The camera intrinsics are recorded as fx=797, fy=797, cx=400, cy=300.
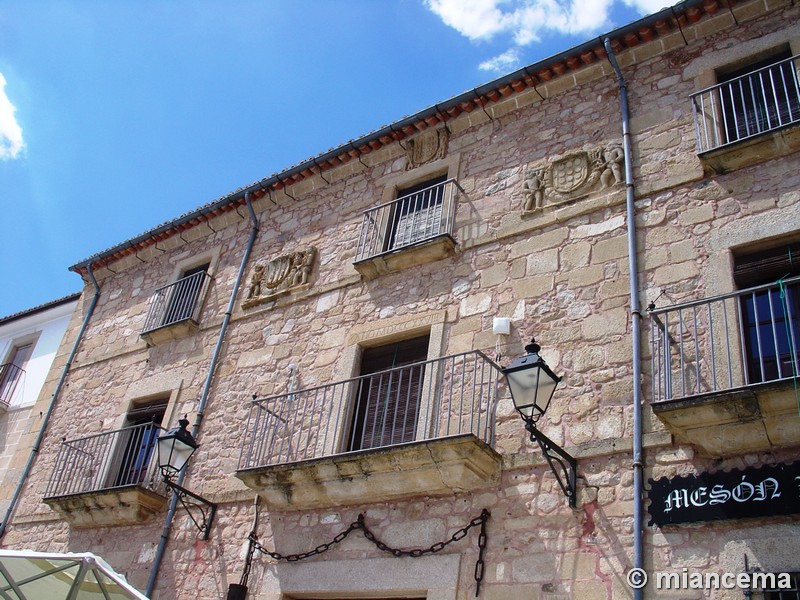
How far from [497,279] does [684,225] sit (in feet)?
6.27

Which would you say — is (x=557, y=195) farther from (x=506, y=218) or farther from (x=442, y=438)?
(x=442, y=438)

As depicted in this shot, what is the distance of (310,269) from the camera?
10.2 m

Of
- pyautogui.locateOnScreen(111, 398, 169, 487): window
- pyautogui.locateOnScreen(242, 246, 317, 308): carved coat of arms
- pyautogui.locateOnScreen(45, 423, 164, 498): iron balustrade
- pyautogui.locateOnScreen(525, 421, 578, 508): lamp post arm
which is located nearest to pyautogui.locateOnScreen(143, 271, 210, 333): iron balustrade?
pyautogui.locateOnScreen(242, 246, 317, 308): carved coat of arms

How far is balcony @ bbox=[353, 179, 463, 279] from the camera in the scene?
886 centimetres

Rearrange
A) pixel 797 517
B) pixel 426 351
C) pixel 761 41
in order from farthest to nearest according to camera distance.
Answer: pixel 426 351
pixel 761 41
pixel 797 517

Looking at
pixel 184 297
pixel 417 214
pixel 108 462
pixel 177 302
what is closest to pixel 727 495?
pixel 417 214

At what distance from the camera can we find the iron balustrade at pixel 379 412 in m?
7.45

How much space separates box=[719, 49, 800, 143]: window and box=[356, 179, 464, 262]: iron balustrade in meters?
3.02

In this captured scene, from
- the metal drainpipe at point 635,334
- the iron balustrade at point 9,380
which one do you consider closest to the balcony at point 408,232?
the metal drainpipe at point 635,334

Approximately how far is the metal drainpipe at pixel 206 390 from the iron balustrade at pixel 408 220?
210cm

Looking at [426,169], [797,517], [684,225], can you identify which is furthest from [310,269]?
[797,517]

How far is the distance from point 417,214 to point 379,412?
2650 millimetres

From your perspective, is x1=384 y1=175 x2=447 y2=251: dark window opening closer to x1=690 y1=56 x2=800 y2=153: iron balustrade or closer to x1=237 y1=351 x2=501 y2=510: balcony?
x1=237 y1=351 x2=501 y2=510: balcony

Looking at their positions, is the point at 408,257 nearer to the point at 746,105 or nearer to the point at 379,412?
the point at 379,412
